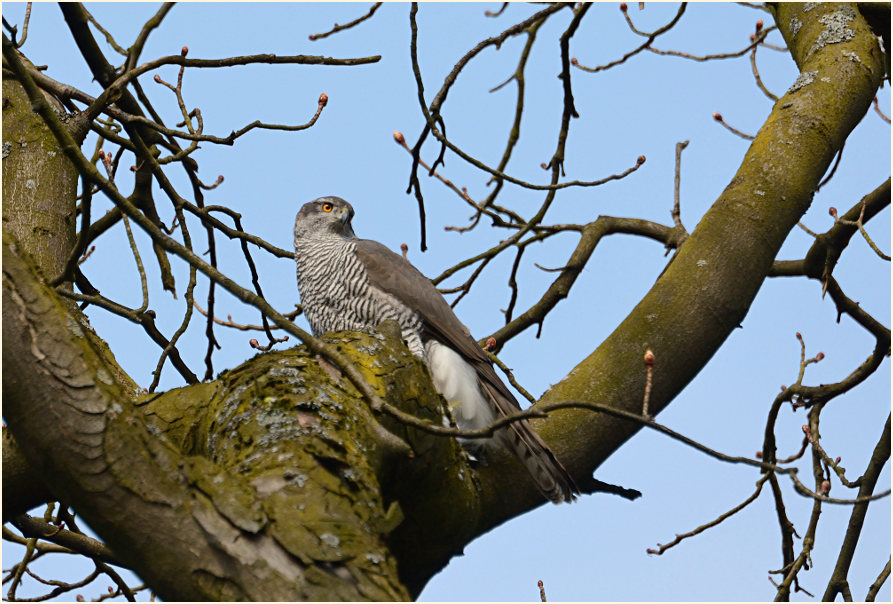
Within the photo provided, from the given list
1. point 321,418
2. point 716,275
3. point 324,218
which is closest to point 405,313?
point 324,218

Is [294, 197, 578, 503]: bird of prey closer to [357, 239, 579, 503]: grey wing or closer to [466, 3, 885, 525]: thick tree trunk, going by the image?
[357, 239, 579, 503]: grey wing

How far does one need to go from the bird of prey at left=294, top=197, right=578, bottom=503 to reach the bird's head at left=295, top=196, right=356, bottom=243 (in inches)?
15.9

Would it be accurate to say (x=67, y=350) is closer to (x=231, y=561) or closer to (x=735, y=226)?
(x=231, y=561)

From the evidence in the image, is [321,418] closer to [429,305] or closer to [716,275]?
[716,275]

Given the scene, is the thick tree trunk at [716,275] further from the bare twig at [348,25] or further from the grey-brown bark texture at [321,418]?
the bare twig at [348,25]

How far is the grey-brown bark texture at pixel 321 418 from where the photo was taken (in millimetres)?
1720

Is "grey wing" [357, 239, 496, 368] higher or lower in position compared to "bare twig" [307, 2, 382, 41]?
lower

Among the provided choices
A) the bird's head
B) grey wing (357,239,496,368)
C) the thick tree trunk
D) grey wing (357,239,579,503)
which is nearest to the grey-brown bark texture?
the thick tree trunk

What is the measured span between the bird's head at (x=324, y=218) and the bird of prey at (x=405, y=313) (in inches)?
15.9

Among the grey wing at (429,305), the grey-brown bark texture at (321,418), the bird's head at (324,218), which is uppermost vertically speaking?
the bird's head at (324,218)

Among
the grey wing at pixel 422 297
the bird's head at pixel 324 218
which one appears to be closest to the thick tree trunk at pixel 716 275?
the grey wing at pixel 422 297

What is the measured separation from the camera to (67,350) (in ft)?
5.66

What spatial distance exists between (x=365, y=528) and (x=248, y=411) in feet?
1.77

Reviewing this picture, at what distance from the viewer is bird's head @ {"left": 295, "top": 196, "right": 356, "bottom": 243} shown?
17.8 ft
